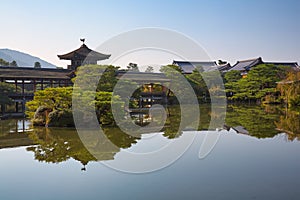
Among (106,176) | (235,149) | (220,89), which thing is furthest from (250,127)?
(220,89)

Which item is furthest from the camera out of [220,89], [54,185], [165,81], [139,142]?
[220,89]

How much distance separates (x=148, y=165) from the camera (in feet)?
21.7

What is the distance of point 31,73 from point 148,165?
17.3m

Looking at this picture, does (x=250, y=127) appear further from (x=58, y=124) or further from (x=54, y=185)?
(x=54, y=185)

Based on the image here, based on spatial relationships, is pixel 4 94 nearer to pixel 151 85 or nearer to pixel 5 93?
pixel 5 93

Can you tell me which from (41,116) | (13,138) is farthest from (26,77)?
(13,138)

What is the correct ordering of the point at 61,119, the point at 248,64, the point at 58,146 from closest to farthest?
the point at 58,146
the point at 61,119
the point at 248,64

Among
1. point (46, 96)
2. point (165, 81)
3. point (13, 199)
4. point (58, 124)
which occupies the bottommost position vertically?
point (13, 199)

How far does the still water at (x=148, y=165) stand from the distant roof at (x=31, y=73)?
10.8m

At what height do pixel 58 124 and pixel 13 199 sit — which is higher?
pixel 58 124

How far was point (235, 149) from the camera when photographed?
8.00 metres

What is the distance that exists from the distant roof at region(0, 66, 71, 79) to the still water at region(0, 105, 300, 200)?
10836 mm

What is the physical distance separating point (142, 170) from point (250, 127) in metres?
7.25

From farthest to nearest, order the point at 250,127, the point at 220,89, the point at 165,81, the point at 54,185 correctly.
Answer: the point at 220,89
the point at 165,81
the point at 250,127
the point at 54,185
